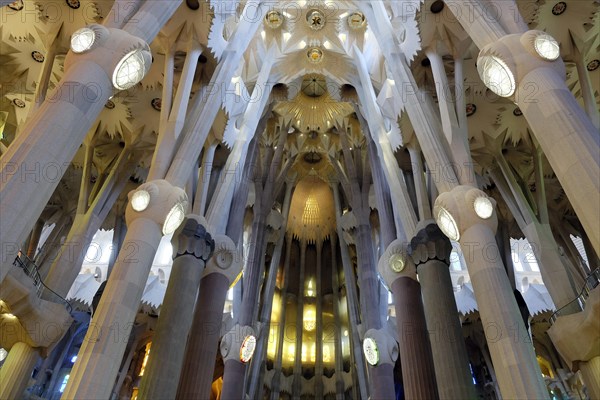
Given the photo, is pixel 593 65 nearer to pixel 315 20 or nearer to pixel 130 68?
pixel 315 20

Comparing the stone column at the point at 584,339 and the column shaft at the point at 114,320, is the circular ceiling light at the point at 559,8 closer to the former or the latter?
the stone column at the point at 584,339

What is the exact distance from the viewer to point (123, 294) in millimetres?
7871

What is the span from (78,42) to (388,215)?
476 inches

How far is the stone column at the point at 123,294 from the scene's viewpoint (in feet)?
22.5

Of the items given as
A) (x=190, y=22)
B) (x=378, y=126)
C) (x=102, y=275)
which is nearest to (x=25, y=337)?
(x=190, y=22)

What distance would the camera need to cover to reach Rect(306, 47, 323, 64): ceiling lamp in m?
21.1

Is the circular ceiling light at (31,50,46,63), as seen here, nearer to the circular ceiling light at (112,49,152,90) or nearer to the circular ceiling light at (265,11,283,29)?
the circular ceiling light at (112,49,152,90)

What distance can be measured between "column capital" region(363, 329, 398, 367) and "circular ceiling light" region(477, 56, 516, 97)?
1164 centimetres

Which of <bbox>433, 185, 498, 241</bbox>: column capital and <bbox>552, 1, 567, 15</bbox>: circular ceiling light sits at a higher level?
<bbox>552, 1, 567, 15</bbox>: circular ceiling light

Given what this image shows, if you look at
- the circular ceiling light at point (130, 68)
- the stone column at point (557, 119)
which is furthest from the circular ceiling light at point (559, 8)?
the circular ceiling light at point (130, 68)

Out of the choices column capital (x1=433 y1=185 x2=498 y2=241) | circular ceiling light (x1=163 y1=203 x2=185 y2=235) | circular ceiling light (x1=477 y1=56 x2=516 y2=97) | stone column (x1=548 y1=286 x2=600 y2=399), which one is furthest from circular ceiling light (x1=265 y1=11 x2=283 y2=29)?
stone column (x1=548 y1=286 x2=600 y2=399)

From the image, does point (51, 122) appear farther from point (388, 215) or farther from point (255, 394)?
point (255, 394)

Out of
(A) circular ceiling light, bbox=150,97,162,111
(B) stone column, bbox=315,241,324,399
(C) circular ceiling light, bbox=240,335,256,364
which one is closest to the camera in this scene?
(A) circular ceiling light, bbox=150,97,162,111

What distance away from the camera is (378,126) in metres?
17.0
